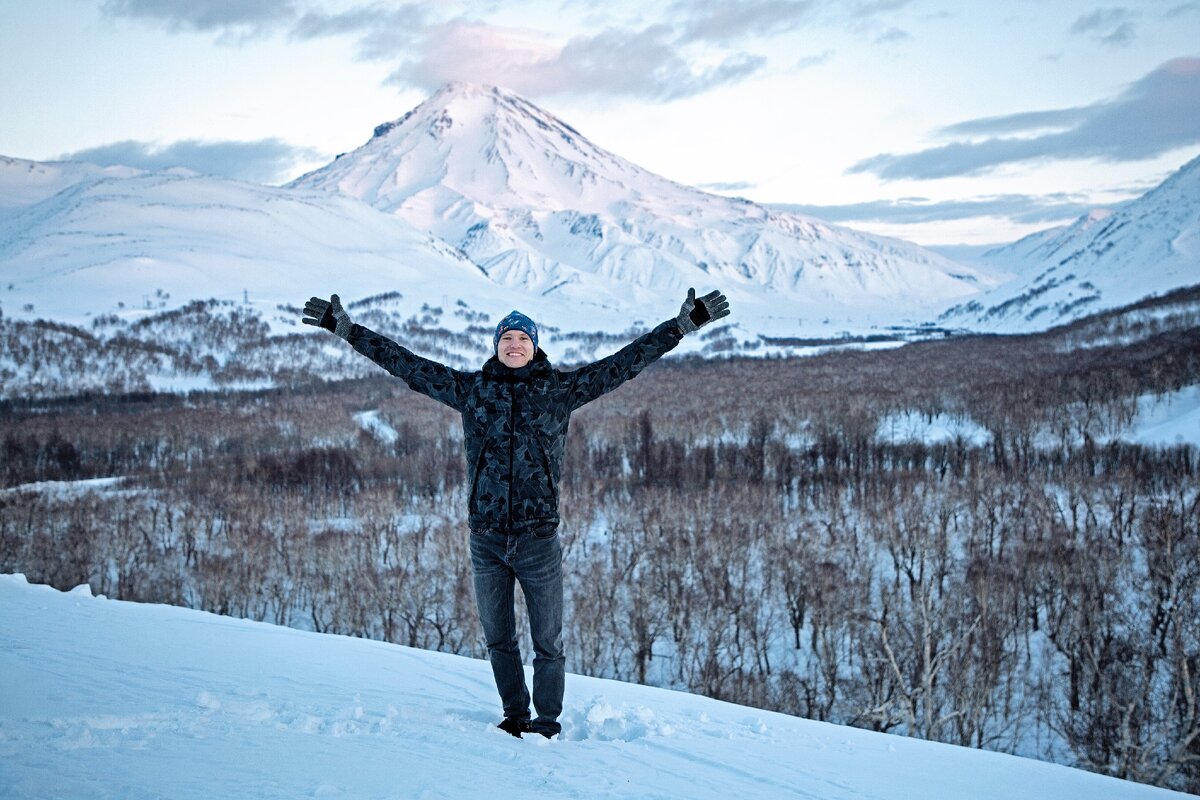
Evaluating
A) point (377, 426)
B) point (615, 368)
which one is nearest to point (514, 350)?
point (615, 368)

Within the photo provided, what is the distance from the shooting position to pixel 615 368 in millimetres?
4758

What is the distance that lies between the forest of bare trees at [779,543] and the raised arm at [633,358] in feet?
54.2

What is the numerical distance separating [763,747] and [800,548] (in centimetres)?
3594

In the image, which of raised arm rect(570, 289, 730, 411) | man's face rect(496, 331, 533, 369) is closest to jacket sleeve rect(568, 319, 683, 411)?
raised arm rect(570, 289, 730, 411)

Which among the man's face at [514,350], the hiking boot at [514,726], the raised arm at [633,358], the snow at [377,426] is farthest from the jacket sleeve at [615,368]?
the snow at [377,426]

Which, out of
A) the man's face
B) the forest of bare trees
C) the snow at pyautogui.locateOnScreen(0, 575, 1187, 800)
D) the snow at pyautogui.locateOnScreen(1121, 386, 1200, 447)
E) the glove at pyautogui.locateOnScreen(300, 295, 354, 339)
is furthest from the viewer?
the snow at pyautogui.locateOnScreen(1121, 386, 1200, 447)

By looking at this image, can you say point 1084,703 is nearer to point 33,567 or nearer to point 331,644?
point 331,644

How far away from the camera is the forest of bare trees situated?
92.7ft

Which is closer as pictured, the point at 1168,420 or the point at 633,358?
the point at 633,358

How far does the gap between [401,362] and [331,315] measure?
548mm

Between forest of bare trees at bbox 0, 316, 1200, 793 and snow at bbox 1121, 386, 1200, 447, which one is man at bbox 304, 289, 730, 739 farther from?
snow at bbox 1121, 386, 1200, 447

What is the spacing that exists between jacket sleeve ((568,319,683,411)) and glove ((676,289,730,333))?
0.23 ft

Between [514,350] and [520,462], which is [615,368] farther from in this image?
[520,462]

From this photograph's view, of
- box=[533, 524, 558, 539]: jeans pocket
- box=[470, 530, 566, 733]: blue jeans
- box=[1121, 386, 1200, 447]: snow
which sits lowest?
box=[1121, 386, 1200, 447]: snow
